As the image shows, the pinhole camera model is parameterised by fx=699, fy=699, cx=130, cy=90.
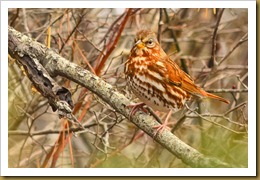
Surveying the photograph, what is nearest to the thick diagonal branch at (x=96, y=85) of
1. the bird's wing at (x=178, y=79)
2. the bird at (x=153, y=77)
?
the bird at (x=153, y=77)

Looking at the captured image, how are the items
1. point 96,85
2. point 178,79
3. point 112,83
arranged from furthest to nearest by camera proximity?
point 112,83 < point 178,79 < point 96,85

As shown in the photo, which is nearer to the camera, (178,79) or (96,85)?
(96,85)

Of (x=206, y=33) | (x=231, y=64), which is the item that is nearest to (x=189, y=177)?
(x=231, y=64)

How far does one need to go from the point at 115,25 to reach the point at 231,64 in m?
0.57

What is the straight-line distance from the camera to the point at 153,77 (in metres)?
2.57

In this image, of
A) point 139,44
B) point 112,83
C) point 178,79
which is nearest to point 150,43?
point 139,44

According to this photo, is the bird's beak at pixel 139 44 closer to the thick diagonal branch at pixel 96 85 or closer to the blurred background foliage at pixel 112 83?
the thick diagonal branch at pixel 96 85

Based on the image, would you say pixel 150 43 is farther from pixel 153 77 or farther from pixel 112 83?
pixel 112 83

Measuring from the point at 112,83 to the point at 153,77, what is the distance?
0.52 metres

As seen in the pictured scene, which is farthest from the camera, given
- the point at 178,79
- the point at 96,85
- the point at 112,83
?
the point at 112,83

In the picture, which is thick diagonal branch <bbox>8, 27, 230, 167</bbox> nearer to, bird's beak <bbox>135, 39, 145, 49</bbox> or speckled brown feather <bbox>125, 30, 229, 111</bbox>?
speckled brown feather <bbox>125, 30, 229, 111</bbox>

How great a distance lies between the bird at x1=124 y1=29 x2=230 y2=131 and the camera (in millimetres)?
2551

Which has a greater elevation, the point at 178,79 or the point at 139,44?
the point at 139,44

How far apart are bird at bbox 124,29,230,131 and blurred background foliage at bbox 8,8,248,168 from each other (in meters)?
0.21
